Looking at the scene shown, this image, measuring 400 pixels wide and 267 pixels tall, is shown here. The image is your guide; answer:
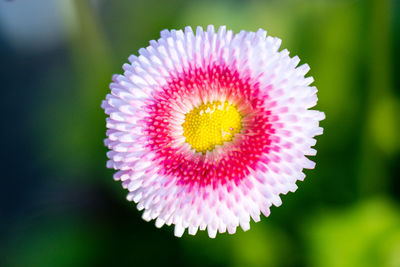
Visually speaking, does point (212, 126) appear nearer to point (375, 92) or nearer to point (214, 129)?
point (214, 129)

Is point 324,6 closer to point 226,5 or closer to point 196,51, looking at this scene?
point 226,5

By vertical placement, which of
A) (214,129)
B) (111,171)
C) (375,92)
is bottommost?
(111,171)

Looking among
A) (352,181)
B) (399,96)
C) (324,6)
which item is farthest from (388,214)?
(324,6)

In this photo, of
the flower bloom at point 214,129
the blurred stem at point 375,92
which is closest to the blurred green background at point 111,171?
the blurred stem at point 375,92

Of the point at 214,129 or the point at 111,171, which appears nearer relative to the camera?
the point at 214,129

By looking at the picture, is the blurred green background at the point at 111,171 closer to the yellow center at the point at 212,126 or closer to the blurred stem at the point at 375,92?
the blurred stem at the point at 375,92

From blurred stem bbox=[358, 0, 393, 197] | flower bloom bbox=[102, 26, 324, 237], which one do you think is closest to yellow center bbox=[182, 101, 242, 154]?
flower bloom bbox=[102, 26, 324, 237]

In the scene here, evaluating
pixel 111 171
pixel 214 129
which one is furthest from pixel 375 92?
pixel 111 171
